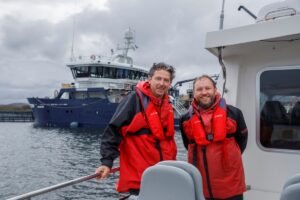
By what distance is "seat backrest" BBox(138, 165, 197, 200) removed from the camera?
7.50 feet

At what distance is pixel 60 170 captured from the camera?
18.9m

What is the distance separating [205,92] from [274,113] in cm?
159

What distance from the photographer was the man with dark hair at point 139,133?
125 inches

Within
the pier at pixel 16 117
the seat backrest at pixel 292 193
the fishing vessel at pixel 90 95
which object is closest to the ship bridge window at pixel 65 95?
the fishing vessel at pixel 90 95

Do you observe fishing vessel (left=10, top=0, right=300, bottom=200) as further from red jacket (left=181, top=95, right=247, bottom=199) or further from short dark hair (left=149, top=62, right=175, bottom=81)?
red jacket (left=181, top=95, right=247, bottom=199)

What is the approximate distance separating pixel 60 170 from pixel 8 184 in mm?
3423

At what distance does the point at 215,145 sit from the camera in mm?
3213

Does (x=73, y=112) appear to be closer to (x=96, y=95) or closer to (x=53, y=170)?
(x=96, y=95)

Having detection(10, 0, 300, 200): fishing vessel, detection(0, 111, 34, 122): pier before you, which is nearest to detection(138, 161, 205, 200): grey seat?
detection(10, 0, 300, 200): fishing vessel

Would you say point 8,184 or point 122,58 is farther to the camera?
point 122,58

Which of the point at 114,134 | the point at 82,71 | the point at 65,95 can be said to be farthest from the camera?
the point at 65,95

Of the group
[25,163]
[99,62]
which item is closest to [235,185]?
[25,163]

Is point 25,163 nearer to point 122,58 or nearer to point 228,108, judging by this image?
point 228,108

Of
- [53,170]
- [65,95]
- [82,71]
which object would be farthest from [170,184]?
[65,95]
